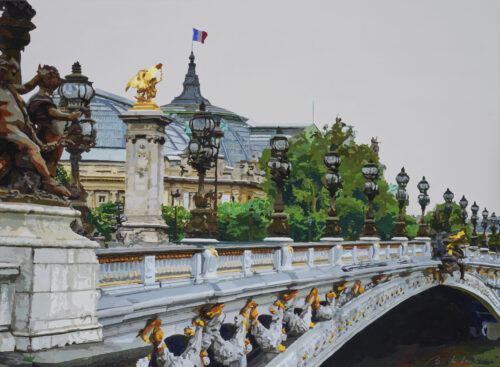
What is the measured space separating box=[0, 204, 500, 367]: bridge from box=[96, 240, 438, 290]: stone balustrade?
0.02 meters

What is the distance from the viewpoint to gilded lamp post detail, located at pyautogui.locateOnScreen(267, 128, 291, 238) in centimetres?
2541

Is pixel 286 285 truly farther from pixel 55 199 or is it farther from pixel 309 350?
pixel 55 199

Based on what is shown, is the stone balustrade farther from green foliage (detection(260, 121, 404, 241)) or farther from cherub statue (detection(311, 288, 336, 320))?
green foliage (detection(260, 121, 404, 241))

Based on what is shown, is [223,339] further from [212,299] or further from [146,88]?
[146,88]

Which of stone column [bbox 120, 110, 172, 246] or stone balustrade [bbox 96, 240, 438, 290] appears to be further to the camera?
stone column [bbox 120, 110, 172, 246]

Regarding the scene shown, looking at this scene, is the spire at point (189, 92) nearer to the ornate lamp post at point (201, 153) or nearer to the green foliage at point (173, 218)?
the green foliage at point (173, 218)

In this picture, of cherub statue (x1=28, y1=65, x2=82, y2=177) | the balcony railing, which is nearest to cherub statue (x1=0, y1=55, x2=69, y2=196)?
cherub statue (x1=28, y1=65, x2=82, y2=177)

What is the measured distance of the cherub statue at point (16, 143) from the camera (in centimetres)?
1051

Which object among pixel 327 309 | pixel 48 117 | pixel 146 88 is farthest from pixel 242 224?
pixel 48 117

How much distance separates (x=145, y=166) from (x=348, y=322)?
14961mm

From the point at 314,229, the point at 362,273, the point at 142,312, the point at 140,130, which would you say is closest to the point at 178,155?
the point at 314,229

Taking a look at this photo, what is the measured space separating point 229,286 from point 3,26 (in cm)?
702

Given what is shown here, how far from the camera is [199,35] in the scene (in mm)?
42281

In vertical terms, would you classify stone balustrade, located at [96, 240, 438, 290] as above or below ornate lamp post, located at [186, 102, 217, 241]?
below
